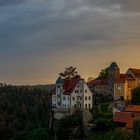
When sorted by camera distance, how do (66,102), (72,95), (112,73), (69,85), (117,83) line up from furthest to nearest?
(112,73) < (117,83) < (69,85) < (66,102) < (72,95)

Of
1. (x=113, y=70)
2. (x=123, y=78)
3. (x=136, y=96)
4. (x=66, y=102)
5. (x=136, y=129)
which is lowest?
(x=136, y=129)

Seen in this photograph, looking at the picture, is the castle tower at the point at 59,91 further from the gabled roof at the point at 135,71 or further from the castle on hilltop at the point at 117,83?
the gabled roof at the point at 135,71

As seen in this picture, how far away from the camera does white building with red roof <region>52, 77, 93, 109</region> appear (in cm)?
6538

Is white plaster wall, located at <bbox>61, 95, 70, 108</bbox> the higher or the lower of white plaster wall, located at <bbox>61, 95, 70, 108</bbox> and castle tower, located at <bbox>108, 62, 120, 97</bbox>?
the lower

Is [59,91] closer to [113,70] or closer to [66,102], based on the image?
[66,102]

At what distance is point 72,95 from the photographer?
65500 millimetres

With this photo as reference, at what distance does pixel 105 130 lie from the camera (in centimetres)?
5462

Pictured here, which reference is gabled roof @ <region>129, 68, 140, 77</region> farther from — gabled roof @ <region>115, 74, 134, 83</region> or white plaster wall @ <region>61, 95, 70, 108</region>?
white plaster wall @ <region>61, 95, 70, 108</region>

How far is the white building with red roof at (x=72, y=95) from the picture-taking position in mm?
65375

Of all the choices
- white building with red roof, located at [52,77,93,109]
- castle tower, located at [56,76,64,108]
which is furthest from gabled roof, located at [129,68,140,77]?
castle tower, located at [56,76,64,108]

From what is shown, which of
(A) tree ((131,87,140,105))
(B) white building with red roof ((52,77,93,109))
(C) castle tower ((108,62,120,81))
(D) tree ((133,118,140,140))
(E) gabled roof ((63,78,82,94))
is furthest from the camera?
(C) castle tower ((108,62,120,81))

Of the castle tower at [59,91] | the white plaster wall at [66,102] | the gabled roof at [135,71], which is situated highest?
the gabled roof at [135,71]

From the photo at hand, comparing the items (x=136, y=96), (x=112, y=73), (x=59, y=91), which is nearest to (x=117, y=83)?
(x=112, y=73)

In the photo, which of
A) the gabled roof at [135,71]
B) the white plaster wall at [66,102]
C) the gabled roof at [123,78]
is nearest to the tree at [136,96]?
the gabled roof at [123,78]
